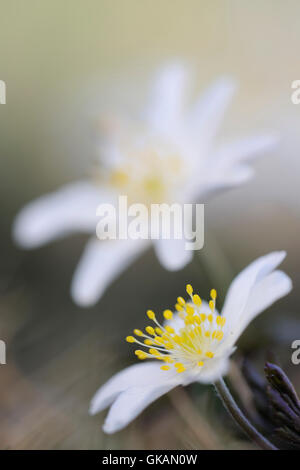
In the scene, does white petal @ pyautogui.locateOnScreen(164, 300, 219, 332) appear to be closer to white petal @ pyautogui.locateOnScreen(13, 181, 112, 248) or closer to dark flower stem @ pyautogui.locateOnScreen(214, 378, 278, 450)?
dark flower stem @ pyautogui.locateOnScreen(214, 378, 278, 450)

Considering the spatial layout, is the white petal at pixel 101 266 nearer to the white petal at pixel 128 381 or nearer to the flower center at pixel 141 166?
the flower center at pixel 141 166

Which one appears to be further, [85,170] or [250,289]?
[85,170]

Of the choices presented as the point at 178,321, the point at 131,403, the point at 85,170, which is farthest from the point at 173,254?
the point at 85,170

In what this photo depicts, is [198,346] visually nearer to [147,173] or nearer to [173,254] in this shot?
[173,254]
